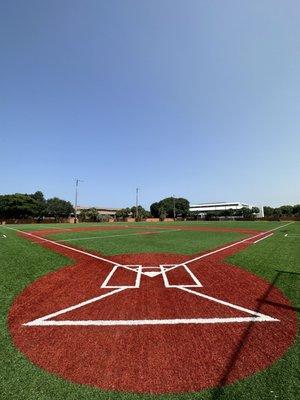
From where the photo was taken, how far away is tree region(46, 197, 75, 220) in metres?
115

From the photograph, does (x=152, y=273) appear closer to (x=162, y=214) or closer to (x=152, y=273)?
(x=152, y=273)

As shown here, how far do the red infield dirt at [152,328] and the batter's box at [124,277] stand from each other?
0.12 ft

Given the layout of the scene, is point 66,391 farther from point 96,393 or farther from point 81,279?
point 81,279

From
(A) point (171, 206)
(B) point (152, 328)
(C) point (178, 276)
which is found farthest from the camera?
(A) point (171, 206)

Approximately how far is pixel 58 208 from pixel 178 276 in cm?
11133

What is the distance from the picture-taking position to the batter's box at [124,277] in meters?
10.0

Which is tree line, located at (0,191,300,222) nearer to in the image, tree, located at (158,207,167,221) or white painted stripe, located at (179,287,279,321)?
tree, located at (158,207,167,221)

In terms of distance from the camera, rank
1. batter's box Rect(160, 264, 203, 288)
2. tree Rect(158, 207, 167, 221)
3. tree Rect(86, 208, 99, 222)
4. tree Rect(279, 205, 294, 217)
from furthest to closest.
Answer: tree Rect(279, 205, 294, 217), tree Rect(158, 207, 167, 221), tree Rect(86, 208, 99, 222), batter's box Rect(160, 264, 203, 288)

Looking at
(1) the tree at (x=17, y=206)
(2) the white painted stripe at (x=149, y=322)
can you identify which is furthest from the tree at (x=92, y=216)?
(2) the white painted stripe at (x=149, y=322)

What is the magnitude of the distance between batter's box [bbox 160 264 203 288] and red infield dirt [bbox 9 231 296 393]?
0.07 m

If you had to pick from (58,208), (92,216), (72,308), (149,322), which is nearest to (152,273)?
(72,308)

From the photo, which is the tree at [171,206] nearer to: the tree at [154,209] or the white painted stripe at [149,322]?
the tree at [154,209]

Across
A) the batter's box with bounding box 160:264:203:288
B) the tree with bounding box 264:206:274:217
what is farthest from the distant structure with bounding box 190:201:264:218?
the batter's box with bounding box 160:264:203:288

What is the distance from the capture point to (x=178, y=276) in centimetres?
1115
